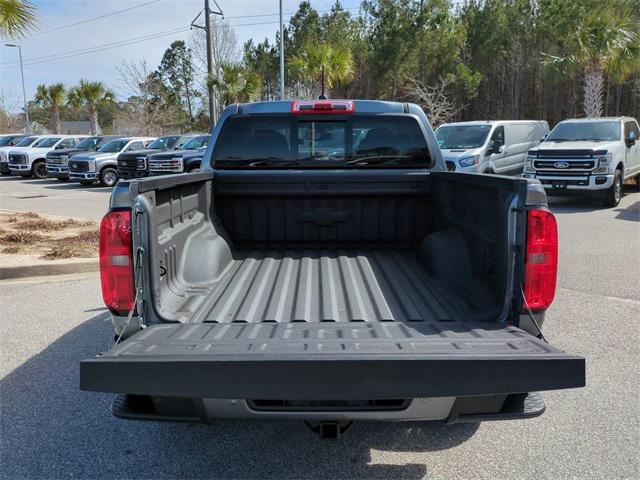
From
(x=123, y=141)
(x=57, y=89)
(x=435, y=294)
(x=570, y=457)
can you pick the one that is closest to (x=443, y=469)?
(x=570, y=457)

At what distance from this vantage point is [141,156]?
61.5 ft

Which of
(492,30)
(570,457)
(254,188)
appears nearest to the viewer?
(570,457)

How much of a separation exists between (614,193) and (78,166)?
17.9 meters

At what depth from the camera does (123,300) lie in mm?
2850

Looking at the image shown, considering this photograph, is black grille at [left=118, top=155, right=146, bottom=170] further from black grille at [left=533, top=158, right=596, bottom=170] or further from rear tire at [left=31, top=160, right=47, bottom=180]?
black grille at [left=533, top=158, right=596, bottom=170]

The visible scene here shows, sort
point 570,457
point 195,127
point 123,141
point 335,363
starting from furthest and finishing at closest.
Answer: point 195,127 → point 123,141 → point 570,457 → point 335,363

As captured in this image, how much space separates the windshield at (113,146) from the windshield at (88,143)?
2423mm

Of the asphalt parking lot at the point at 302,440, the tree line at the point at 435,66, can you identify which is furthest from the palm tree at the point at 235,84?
the asphalt parking lot at the point at 302,440

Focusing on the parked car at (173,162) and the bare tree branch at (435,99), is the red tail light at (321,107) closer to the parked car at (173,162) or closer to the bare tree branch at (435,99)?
the parked car at (173,162)

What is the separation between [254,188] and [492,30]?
3348 cm

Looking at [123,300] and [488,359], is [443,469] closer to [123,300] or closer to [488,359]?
[488,359]

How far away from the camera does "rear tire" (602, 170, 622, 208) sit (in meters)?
13.4

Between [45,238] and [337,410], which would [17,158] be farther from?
[337,410]

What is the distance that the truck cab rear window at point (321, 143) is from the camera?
4.60 metres
